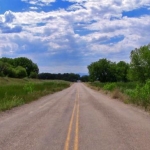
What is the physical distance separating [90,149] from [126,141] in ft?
5.53

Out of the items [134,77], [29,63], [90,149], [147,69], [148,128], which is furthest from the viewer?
[29,63]

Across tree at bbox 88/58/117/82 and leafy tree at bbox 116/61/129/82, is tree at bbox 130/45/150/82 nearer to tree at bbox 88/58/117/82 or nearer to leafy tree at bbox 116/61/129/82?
leafy tree at bbox 116/61/129/82

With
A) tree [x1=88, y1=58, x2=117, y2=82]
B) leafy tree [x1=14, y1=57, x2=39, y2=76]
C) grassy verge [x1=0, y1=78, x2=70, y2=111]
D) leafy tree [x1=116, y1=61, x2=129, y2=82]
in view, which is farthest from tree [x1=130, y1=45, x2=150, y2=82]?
leafy tree [x1=14, y1=57, x2=39, y2=76]

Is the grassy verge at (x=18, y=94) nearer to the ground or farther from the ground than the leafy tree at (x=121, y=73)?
nearer to the ground

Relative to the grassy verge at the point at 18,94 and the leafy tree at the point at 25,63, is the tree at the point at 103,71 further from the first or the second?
the grassy verge at the point at 18,94

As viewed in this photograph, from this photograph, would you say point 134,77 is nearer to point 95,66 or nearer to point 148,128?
point 148,128

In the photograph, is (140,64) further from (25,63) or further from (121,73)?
(25,63)

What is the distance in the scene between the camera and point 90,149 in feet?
29.3

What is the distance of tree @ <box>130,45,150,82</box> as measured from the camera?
243ft

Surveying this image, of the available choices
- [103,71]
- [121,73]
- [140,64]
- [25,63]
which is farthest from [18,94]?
[25,63]

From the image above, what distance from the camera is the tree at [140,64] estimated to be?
74.2 meters

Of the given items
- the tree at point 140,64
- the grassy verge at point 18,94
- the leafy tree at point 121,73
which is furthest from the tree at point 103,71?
the grassy verge at point 18,94

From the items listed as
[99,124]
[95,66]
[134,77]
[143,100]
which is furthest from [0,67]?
[99,124]

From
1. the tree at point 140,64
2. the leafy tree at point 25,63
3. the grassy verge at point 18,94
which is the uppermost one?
the leafy tree at point 25,63
